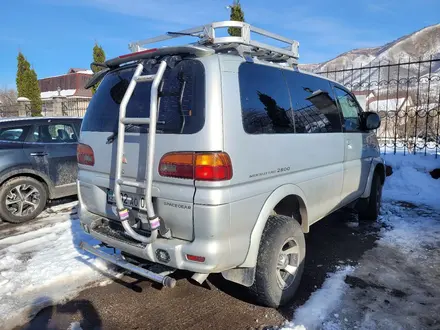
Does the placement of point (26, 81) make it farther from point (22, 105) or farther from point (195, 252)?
point (195, 252)

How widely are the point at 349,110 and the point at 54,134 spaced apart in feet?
16.1

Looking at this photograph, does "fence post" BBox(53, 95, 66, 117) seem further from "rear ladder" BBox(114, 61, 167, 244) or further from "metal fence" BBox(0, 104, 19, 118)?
"rear ladder" BBox(114, 61, 167, 244)

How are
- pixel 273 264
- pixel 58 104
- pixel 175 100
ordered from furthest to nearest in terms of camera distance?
pixel 58 104, pixel 273 264, pixel 175 100

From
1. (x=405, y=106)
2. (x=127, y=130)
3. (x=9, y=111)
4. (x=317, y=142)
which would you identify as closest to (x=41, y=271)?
(x=127, y=130)

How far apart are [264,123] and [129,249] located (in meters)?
1.49

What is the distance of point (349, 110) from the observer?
448 cm

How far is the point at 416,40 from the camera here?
69.7 meters

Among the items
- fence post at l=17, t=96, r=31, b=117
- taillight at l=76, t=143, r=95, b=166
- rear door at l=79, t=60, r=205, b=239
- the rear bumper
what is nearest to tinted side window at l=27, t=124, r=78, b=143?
taillight at l=76, t=143, r=95, b=166

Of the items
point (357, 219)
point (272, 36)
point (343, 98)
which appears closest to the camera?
point (272, 36)

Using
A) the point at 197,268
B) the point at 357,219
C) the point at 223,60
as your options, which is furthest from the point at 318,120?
the point at 357,219


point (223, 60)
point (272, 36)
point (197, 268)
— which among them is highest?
point (272, 36)

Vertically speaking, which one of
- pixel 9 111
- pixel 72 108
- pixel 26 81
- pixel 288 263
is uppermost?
pixel 26 81

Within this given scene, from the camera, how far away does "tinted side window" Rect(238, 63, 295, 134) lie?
2637 mm

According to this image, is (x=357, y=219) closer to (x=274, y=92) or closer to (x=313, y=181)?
(x=313, y=181)
